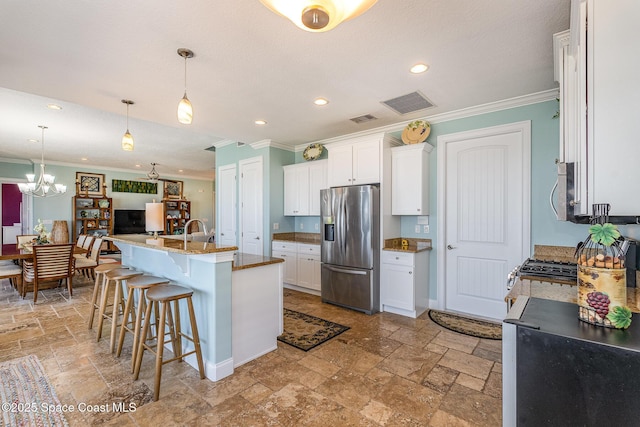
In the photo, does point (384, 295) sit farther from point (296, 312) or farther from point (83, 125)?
point (83, 125)

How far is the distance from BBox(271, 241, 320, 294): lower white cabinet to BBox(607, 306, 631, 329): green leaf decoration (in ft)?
12.3

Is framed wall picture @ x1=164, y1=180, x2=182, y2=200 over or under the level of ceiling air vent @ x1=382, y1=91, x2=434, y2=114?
under

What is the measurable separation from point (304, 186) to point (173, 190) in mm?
7118

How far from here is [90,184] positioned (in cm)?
855

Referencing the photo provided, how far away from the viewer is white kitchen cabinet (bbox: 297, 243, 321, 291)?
4.59m

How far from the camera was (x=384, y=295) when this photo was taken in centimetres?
382

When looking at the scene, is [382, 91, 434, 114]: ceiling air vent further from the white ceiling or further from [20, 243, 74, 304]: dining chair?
[20, 243, 74, 304]: dining chair

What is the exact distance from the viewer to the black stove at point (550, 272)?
195 cm

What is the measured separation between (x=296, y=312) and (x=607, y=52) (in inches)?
142

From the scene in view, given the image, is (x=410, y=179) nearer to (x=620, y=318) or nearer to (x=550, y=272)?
(x=550, y=272)

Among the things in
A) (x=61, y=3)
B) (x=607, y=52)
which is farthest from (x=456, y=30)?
(x=61, y=3)

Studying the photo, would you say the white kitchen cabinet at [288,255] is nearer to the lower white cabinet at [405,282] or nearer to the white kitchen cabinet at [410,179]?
the lower white cabinet at [405,282]

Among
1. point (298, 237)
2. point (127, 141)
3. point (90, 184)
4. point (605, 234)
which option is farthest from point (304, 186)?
point (90, 184)

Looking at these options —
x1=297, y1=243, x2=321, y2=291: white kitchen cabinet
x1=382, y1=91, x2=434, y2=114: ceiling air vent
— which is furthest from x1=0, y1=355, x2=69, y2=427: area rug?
x1=382, y1=91, x2=434, y2=114: ceiling air vent
